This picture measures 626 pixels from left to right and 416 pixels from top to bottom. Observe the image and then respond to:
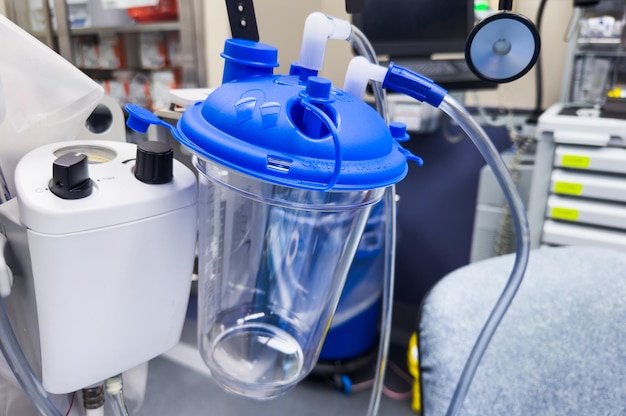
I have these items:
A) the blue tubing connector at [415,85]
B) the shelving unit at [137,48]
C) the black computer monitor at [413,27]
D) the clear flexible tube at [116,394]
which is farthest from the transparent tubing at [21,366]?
the shelving unit at [137,48]

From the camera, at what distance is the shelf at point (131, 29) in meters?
1.88

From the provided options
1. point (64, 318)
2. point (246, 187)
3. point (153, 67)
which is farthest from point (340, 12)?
point (153, 67)

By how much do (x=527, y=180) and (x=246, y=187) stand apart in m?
1.41

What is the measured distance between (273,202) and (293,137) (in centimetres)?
7

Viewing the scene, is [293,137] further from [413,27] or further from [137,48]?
[137,48]

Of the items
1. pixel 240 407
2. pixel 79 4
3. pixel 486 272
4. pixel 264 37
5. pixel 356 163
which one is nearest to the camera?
pixel 356 163

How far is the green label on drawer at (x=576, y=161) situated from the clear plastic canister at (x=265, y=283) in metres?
1.09

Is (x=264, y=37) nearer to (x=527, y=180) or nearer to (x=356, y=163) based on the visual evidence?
(x=356, y=163)

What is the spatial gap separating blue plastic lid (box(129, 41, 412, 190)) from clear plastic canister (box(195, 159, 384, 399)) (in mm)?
73

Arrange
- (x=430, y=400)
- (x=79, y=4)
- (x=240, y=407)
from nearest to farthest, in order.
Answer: (x=430, y=400) < (x=240, y=407) < (x=79, y=4)

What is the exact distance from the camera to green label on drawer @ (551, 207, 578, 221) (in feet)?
4.48

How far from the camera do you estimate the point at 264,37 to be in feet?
1.69

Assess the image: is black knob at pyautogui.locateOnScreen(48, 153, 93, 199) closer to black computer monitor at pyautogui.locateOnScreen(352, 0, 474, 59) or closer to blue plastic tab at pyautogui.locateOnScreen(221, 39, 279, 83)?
blue plastic tab at pyautogui.locateOnScreen(221, 39, 279, 83)

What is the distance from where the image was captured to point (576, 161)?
4.33ft
